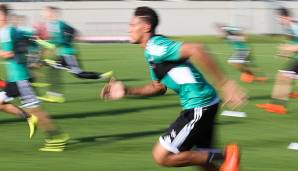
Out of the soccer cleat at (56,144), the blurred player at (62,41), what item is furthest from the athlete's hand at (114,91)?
the blurred player at (62,41)

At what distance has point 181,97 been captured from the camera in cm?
683

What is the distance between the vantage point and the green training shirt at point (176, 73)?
257 inches

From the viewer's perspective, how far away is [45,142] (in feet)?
32.6

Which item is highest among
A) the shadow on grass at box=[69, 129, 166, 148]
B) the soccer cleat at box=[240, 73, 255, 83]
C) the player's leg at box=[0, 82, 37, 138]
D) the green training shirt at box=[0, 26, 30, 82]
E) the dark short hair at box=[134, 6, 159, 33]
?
the dark short hair at box=[134, 6, 159, 33]

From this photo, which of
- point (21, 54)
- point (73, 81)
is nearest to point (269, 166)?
point (21, 54)

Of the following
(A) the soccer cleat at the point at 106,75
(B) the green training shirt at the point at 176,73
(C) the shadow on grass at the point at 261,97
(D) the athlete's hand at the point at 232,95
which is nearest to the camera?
(D) the athlete's hand at the point at 232,95

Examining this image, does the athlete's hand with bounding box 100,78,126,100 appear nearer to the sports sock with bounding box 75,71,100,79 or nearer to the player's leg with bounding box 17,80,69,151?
the player's leg with bounding box 17,80,69,151

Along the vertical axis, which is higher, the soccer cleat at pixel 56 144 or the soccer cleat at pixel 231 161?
the soccer cleat at pixel 231 161

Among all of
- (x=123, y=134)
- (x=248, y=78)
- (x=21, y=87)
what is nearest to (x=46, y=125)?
(x=21, y=87)

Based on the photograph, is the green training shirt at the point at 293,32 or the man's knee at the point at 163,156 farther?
the green training shirt at the point at 293,32

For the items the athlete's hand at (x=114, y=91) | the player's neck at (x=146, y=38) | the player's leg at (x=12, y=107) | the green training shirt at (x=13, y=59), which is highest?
the player's neck at (x=146, y=38)

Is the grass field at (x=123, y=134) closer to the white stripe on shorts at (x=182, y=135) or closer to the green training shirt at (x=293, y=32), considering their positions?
the green training shirt at (x=293, y=32)

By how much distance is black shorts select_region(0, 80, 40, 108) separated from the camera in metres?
9.60

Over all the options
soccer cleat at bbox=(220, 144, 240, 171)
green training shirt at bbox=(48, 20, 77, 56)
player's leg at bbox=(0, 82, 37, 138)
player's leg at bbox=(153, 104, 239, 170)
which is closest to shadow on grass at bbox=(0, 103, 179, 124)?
player's leg at bbox=(0, 82, 37, 138)
